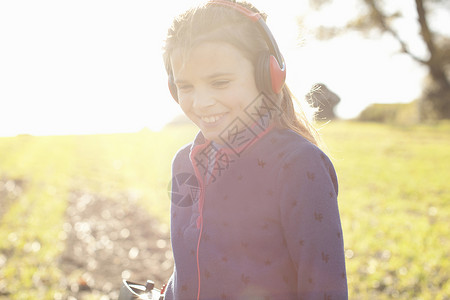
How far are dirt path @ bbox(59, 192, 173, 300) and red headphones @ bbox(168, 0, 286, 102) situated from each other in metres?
3.22

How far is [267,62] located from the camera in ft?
4.12

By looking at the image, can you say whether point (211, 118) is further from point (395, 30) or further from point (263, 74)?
point (395, 30)

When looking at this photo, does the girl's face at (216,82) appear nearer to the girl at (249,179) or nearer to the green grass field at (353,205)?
the girl at (249,179)

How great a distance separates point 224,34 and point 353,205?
629 cm

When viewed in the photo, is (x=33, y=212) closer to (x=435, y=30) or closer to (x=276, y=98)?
(x=276, y=98)

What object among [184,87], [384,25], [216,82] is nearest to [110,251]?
[184,87]

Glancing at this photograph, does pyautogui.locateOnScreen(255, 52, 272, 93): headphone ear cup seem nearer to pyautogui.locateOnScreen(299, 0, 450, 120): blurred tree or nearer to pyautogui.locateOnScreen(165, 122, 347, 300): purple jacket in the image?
pyautogui.locateOnScreen(165, 122, 347, 300): purple jacket

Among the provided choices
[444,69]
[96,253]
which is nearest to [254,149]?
[96,253]

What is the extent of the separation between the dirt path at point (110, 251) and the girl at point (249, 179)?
2.94m

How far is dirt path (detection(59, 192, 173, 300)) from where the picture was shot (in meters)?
4.13

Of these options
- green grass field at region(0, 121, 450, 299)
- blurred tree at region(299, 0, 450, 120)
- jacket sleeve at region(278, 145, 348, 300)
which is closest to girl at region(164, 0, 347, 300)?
jacket sleeve at region(278, 145, 348, 300)

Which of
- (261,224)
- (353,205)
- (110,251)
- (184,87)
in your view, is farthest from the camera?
(353,205)

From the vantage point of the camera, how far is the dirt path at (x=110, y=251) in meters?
4.13

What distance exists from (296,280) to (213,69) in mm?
661
